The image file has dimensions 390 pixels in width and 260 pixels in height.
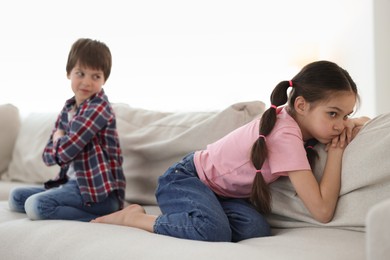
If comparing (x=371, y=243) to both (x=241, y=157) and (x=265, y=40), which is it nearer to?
(x=241, y=157)

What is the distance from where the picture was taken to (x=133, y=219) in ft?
5.62

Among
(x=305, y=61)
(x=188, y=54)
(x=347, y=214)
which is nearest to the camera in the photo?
(x=347, y=214)

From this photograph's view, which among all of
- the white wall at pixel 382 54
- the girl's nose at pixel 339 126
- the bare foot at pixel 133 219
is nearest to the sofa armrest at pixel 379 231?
the girl's nose at pixel 339 126

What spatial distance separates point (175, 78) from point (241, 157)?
2.75 meters

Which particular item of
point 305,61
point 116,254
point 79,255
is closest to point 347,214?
point 116,254

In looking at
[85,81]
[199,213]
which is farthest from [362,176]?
[85,81]

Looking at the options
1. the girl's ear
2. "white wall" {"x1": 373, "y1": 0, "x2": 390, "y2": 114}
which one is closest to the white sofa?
the girl's ear

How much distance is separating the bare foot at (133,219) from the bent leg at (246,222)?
0.25 metres

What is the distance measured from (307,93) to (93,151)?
90cm

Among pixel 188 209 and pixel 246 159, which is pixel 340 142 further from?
pixel 188 209

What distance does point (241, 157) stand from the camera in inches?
65.6

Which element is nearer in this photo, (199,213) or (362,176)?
(362,176)

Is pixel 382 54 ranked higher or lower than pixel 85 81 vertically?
lower

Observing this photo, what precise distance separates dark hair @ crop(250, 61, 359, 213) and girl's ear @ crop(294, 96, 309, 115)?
13 mm
